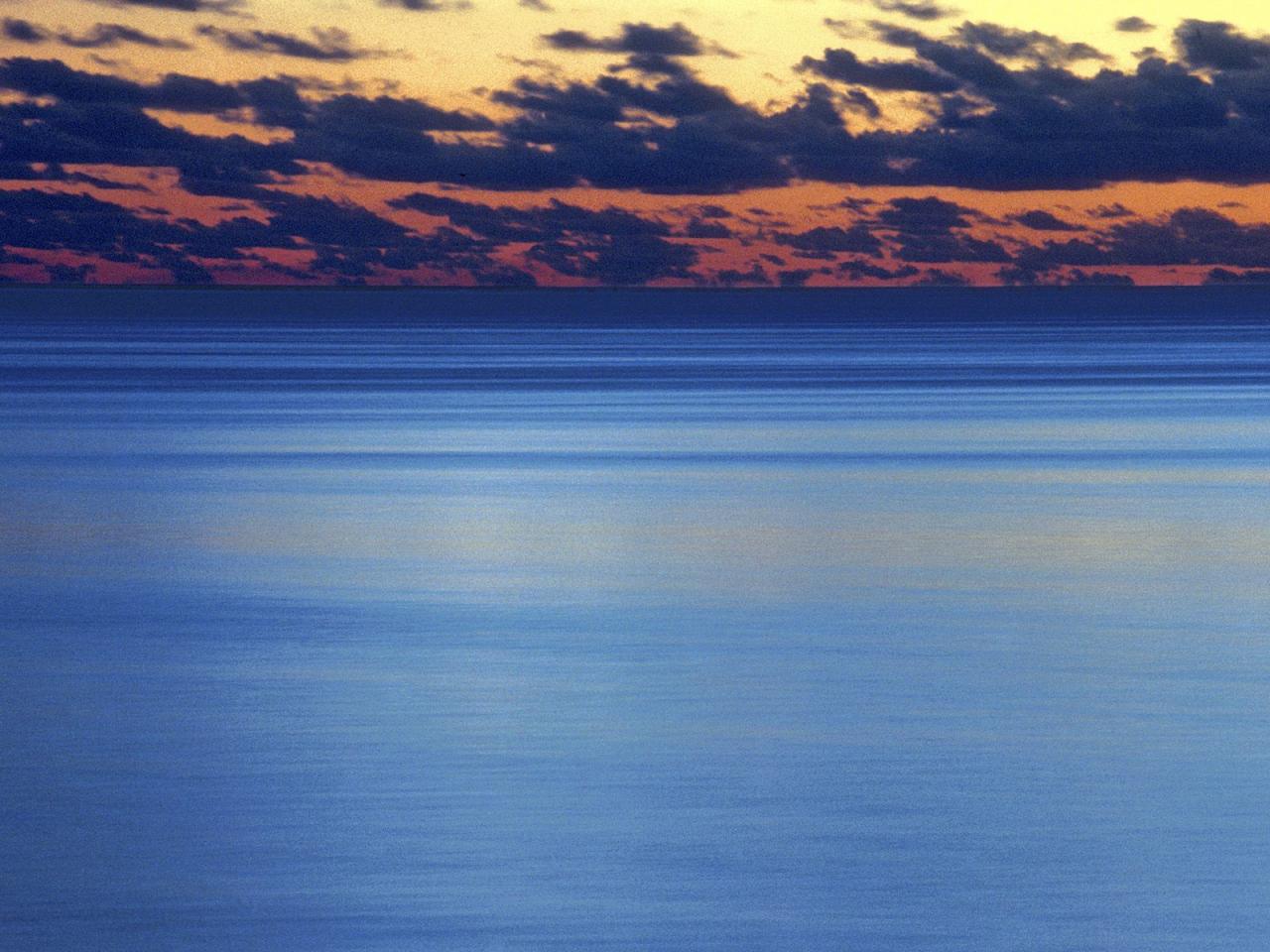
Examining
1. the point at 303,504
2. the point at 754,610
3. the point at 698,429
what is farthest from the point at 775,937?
the point at 698,429

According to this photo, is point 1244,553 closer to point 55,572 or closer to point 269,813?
point 55,572

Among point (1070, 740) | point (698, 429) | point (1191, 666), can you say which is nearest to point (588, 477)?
point (698, 429)

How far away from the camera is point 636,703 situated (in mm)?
9930

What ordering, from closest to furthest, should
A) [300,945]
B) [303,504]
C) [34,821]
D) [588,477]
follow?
[300,945]
[34,821]
[303,504]
[588,477]

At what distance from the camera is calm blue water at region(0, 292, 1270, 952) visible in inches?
269

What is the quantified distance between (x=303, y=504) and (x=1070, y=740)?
10.9 m

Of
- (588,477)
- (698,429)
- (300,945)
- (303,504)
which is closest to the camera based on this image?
(300,945)

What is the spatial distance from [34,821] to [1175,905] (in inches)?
150

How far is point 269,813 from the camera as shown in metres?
7.90

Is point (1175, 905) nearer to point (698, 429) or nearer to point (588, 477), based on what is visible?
point (588, 477)

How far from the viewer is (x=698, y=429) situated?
29375 millimetres

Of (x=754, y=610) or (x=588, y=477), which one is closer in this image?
(x=754, y=610)

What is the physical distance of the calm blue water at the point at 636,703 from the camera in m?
6.84

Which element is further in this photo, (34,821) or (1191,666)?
(1191,666)
